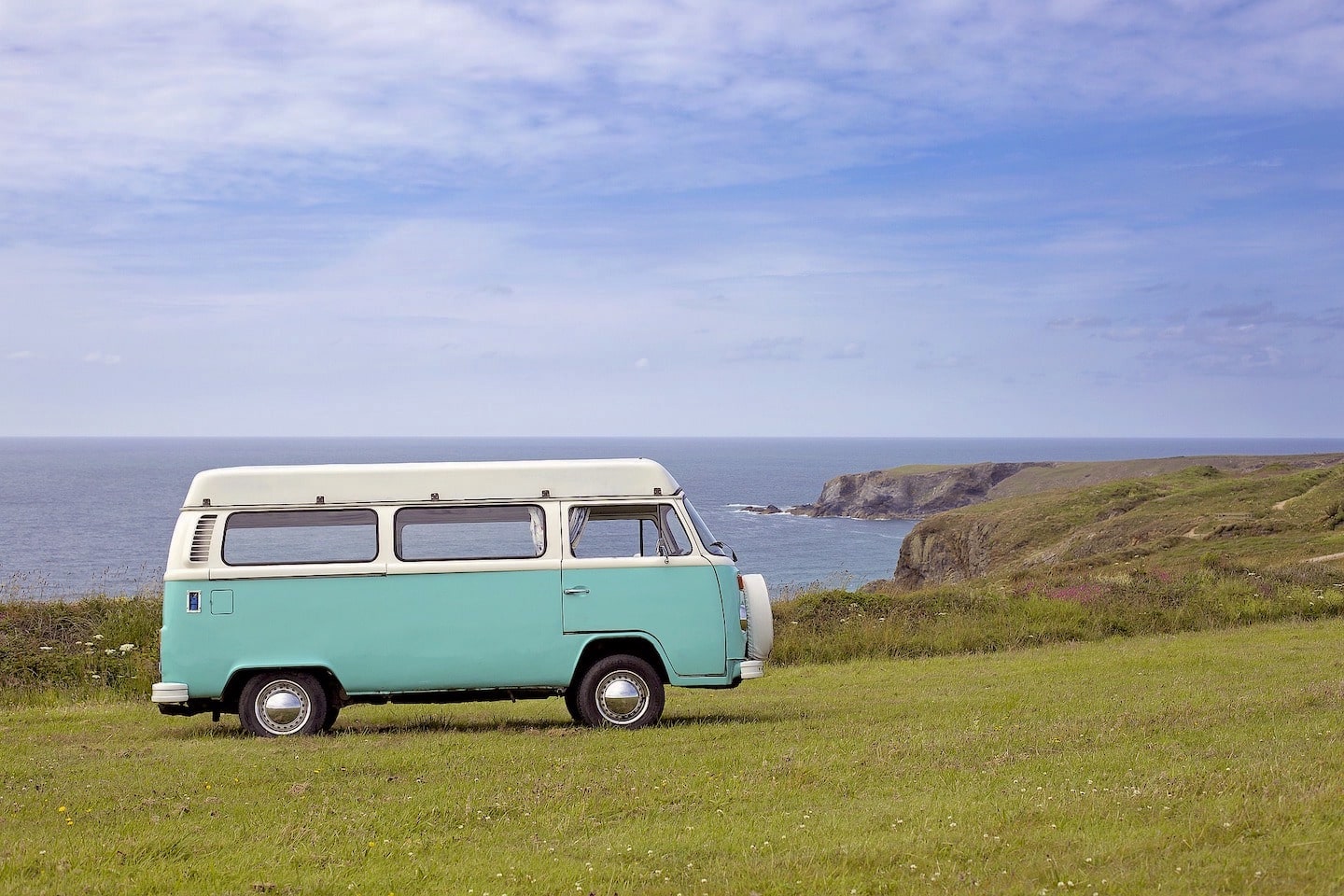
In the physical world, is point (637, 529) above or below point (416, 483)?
below

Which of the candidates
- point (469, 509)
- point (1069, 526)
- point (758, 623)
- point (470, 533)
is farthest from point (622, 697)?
point (1069, 526)

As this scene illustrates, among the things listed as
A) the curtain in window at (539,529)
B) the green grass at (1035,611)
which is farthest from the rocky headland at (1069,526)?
the curtain in window at (539,529)

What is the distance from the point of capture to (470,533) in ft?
42.2

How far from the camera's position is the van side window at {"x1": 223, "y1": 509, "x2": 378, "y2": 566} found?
12.6 m

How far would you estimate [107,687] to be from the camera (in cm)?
1736

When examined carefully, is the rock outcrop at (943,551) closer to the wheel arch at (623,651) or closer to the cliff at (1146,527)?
the cliff at (1146,527)

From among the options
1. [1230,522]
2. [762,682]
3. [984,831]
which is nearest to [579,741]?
[984,831]

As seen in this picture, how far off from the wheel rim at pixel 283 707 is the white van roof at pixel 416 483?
1.90 metres

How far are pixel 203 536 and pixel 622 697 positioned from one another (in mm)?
4574

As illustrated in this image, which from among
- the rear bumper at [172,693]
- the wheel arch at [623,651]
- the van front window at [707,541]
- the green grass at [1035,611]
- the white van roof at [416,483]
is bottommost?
the green grass at [1035,611]

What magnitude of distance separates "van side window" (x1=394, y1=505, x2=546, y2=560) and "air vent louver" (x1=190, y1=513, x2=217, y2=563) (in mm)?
1854

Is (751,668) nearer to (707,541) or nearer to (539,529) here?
(707,541)

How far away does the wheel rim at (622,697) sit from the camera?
12727 millimetres

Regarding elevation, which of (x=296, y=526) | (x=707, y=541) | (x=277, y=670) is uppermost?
(x=296, y=526)
